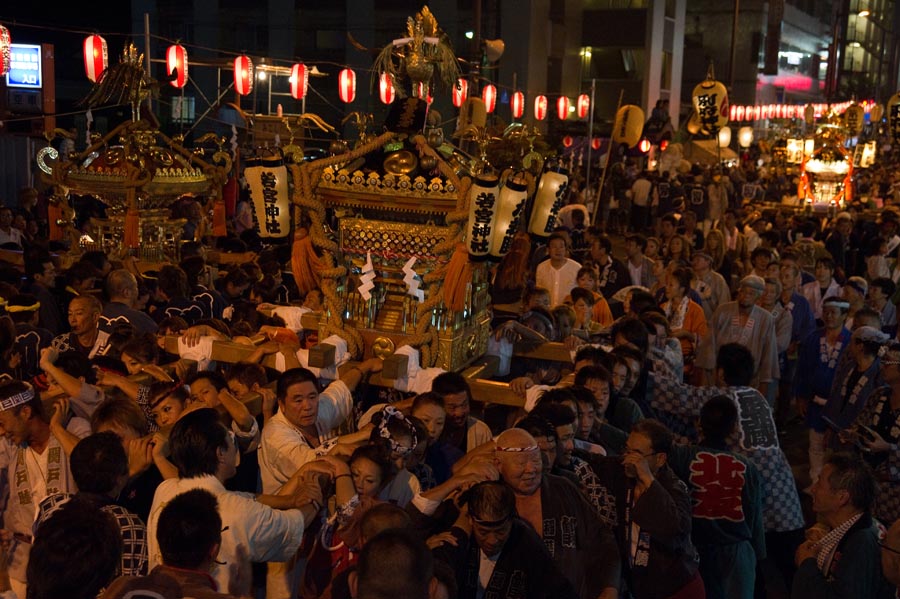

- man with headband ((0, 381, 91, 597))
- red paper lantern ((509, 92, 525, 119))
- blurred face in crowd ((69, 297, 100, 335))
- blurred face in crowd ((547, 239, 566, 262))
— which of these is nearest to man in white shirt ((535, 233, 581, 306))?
blurred face in crowd ((547, 239, 566, 262))

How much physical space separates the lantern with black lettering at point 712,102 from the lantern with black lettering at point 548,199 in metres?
15.3

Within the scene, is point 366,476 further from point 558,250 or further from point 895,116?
point 895,116

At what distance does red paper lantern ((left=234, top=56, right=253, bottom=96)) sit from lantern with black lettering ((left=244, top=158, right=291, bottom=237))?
10.4 metres

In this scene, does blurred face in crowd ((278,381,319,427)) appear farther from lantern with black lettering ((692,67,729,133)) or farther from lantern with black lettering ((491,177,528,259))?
lantern with black lettering ((692,67,729,133))

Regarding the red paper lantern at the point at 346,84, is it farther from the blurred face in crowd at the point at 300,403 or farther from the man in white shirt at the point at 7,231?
the blurred face in crowd at the point at 300,403

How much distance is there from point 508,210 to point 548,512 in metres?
2.10

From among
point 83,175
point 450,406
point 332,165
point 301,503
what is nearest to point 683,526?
point 450,406

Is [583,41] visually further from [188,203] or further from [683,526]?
[683,526]

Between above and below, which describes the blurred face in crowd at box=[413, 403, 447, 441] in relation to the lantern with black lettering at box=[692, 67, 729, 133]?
below

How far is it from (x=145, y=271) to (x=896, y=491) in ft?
24.8

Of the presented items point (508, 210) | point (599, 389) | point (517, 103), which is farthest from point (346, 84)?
point (599, 389)

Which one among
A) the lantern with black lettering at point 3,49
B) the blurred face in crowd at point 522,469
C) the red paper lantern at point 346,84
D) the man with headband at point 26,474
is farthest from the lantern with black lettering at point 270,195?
the red paper lantern at point 346,84

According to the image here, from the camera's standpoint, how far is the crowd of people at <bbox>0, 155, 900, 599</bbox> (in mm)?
3352

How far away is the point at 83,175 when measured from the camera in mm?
10789
